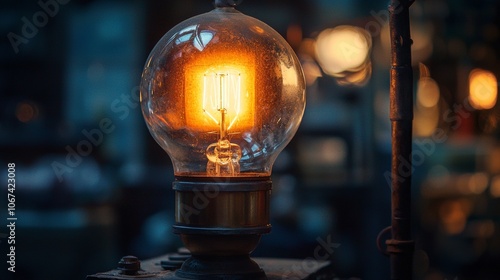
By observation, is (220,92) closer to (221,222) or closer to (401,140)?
(221,222)

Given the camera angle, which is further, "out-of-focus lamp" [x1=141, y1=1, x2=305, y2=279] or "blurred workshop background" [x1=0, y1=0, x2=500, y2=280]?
"blurred workshop background" [x1=0, y1=0, x2=500, y2=280]

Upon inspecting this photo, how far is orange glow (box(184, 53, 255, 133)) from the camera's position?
1537 mm

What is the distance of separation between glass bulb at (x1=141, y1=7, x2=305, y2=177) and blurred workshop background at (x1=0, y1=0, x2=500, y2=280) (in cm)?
296

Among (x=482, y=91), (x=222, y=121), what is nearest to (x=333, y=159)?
(x=482, y=91)

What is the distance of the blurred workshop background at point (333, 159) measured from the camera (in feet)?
15.6

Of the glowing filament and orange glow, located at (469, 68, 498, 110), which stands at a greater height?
orange glow, located at (469, 68, 498, 110)

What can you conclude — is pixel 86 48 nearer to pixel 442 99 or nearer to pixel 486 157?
pixel 442 99

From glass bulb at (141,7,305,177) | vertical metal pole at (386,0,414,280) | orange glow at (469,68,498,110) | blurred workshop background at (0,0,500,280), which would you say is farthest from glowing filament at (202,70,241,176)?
orange glow at (469,68,498,110)

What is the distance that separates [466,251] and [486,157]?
0.57 metres

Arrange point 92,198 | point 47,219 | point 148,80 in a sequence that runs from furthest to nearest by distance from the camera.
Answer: point 92,198 → point 47,219 → point 148,80

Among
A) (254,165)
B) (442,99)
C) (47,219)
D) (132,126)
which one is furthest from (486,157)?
(254,165)

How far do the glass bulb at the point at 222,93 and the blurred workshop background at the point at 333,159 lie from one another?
296 cm

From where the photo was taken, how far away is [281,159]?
4.92m

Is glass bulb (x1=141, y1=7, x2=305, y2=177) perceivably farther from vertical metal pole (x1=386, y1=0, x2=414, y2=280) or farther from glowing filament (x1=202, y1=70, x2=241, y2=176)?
vertical metal pole (x1=386, y1=0, x2=414, y2=280)
